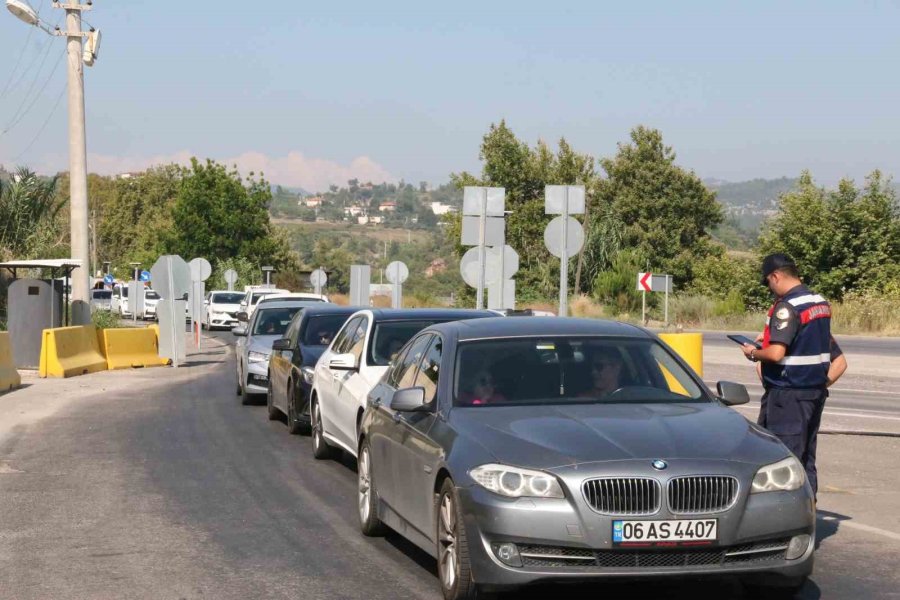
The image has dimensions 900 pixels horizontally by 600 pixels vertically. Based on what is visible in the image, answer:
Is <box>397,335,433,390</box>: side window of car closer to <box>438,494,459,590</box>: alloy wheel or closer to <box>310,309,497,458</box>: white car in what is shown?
<box>438,494,459,590</box>: alloy wheel

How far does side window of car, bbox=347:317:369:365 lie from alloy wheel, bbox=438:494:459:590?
5446 millimetres

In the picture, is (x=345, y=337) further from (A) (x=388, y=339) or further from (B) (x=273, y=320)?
(B) (x=273, y=320)

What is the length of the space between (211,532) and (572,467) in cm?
366

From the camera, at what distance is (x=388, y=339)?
41.8 feet

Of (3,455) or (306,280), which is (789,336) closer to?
(3,455)

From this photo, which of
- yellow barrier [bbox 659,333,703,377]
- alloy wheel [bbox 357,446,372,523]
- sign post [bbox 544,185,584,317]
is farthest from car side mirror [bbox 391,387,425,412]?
sign post [bbox 544,185,584,317]

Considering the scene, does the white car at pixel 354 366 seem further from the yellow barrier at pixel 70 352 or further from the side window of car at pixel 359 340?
the yellow barrier at pixel 70 352

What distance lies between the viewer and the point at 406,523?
316 inches

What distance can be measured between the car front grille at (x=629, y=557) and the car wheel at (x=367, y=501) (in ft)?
8.28

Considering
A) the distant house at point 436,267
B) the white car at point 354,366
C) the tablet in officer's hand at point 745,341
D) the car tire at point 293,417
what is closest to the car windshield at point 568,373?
the tablet in officer's hand at point 745,341

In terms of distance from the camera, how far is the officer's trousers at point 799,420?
8617 millimetres

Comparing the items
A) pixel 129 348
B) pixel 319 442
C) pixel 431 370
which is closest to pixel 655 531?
pixel 431 370

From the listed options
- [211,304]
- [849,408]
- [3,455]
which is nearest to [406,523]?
[3,455]

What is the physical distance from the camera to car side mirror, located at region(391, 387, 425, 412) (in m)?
7.63
